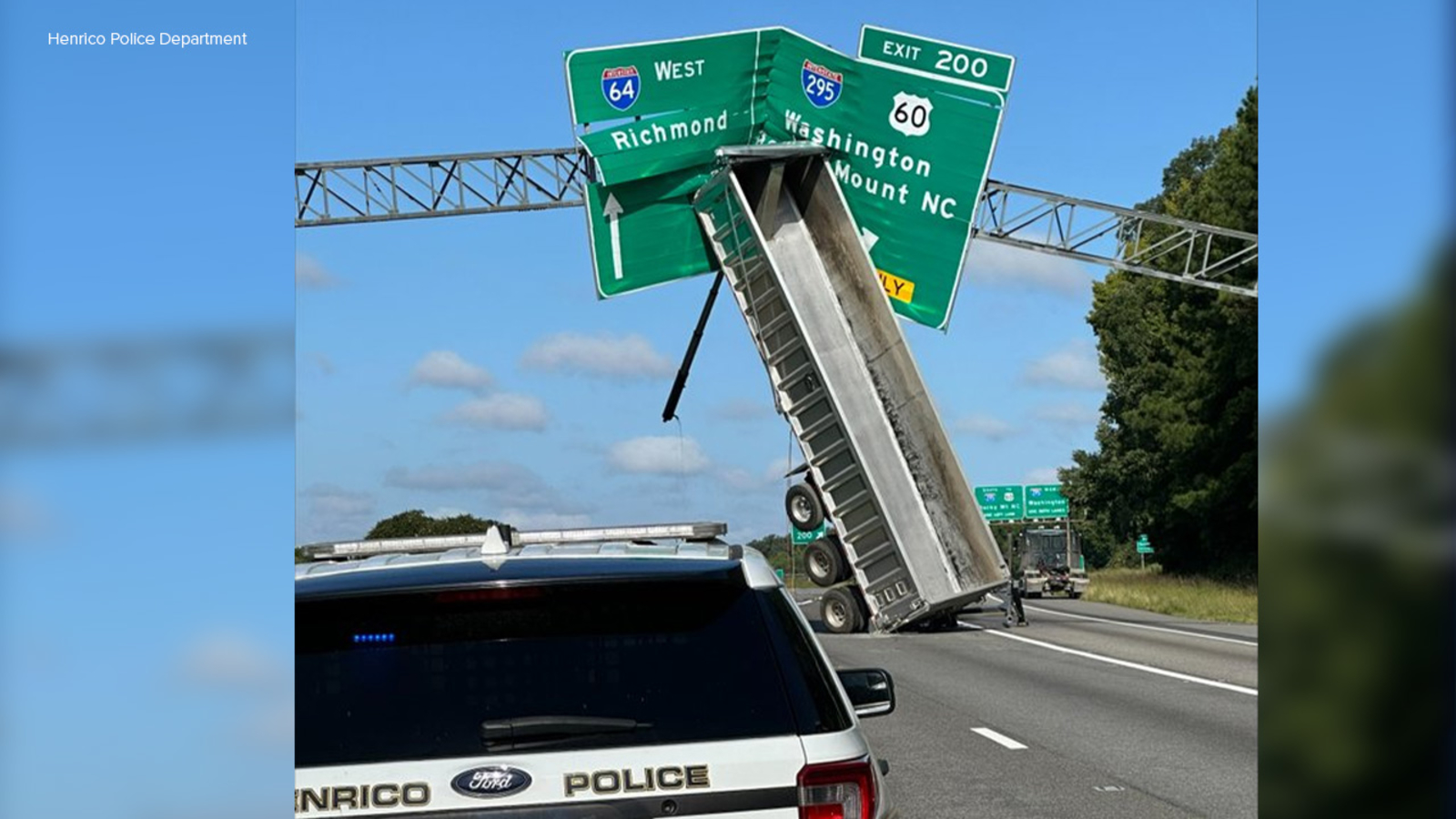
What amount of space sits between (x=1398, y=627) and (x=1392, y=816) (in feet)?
0.33

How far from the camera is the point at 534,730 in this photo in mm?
3586

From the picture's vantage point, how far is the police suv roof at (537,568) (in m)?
3.83

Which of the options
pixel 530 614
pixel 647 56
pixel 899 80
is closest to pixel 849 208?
pixel 899 80

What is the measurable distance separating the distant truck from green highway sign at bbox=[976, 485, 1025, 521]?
12754 millimetres

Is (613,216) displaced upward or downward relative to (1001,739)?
upward

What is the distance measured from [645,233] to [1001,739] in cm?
1578

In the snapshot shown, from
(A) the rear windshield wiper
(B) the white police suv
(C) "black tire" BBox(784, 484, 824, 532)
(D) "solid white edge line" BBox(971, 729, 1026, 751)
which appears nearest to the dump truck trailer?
(C) "black tire" BBox(784, 484, 824, 532)

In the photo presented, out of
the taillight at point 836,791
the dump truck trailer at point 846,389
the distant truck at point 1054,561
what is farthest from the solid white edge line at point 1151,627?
the taillight at point 836,791

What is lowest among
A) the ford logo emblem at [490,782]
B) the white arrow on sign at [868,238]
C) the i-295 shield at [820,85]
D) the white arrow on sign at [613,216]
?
the ford logo emblem at [490,782]

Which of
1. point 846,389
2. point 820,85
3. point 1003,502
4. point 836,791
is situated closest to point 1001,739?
point 836,791

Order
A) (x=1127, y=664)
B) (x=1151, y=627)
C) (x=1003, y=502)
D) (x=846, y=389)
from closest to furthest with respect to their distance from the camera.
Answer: (x=1127, y=664), (x=846, y=389), (x=1151, y=627), (x=1003, y=502)

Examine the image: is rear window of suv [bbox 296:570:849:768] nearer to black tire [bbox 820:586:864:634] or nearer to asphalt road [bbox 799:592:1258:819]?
asphalt road [bbox 799:592:1258:819]

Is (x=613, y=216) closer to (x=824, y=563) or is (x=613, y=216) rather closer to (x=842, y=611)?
(x=824, y=563)

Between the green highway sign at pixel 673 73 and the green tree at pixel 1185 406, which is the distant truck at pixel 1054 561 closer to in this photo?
the green tree at pixel 1185 406
